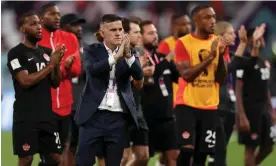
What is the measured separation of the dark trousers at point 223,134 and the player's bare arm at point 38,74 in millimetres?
2385

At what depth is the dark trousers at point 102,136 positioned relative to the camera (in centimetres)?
893

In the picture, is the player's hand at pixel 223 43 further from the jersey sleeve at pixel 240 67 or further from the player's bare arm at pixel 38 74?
the player's bare arm at pixel 38 74

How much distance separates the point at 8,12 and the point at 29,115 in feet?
36.7

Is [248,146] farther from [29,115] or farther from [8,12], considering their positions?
[8,12]

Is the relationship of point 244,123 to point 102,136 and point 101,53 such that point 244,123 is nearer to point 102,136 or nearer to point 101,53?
point 102,136

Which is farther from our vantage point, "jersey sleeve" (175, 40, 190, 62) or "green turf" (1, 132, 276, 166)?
"green turf" (1, 132, 276, 166)

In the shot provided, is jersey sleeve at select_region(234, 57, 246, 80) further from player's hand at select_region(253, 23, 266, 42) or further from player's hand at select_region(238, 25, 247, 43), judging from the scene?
player's hand at select_region(238, 25, 247, 43)

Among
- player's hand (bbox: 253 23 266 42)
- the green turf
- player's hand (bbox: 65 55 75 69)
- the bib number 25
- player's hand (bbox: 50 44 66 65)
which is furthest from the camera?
the green turf

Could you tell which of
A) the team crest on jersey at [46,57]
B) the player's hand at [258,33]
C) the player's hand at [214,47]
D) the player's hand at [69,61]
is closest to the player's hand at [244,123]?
the player's hand at [258,33]

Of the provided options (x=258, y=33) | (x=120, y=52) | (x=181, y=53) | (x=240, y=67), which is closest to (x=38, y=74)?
(x=120, y=52)

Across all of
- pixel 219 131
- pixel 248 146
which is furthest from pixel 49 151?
pixel 248 146

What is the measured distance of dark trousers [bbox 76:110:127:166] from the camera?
8.93 metres

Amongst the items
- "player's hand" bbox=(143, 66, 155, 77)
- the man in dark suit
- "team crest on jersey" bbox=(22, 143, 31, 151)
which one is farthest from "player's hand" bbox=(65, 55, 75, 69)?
the man in dark suit

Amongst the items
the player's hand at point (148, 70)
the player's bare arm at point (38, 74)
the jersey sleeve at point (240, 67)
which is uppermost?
the player's bare arm at point (38, 74)
